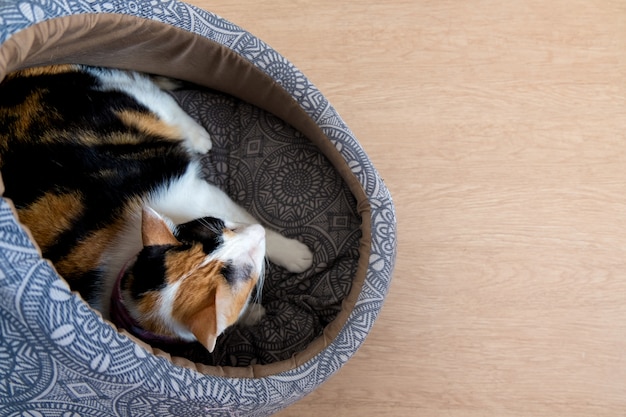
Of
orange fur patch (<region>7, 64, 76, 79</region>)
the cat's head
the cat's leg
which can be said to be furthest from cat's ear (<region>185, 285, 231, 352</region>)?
orange fur patch (<region>7, 64, 76, 79</region>)

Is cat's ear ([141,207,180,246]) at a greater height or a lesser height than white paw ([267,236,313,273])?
greater

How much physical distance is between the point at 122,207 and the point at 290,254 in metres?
0.45

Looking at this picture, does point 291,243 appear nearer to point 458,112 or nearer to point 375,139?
point 375,139

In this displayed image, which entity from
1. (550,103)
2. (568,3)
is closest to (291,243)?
(550,103)

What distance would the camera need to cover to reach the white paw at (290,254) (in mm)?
1501

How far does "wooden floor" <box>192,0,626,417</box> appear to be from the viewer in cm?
157

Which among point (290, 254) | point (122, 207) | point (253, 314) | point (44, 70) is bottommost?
point (253, 314)

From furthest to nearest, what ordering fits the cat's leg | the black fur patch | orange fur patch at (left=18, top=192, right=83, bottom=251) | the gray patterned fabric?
the gray patterned fabric, the cat's leg, orange fur patch at (left=18, top=192, right=83, bottom=251), the black fur patch

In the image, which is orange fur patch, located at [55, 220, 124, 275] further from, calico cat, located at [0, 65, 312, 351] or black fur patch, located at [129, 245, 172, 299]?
black fur patch, located at [129, 245, 172, 299]

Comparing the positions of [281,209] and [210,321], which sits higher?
[210,321]

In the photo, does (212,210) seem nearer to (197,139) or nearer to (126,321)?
(197,139)

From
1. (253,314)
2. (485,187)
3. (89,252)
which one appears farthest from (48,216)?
(485,187)

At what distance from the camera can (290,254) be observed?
1501 mm

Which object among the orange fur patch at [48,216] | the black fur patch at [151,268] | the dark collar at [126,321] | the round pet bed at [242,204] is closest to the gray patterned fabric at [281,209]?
the round pet bed at [242,204]
